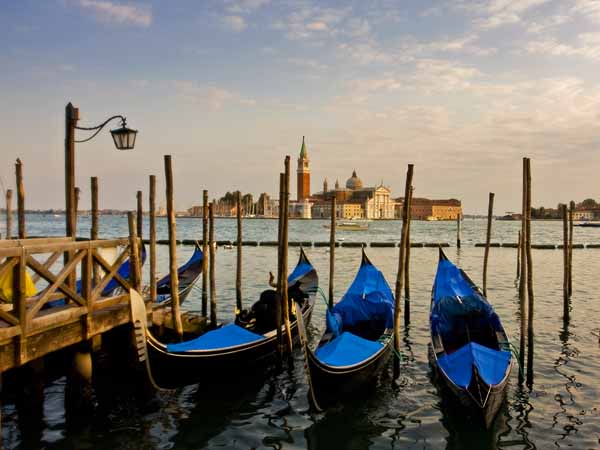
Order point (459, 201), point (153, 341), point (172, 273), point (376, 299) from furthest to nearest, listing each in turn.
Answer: point (459, 201)
point (376, 299)
point (172, 273)
point (153, 341)

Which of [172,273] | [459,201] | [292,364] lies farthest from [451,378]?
[459,201]

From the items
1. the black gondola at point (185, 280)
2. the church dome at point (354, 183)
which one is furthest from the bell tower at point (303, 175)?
the black gondola at point (185, 280)

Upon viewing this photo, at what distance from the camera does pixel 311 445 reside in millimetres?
5230

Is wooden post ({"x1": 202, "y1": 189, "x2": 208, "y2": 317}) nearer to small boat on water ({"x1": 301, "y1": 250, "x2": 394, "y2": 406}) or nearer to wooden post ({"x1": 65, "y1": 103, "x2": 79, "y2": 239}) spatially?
small boat on water ({"x1": 301, "y1": 250, "x2": 394, "y2": 406})

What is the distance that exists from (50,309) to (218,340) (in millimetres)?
1959

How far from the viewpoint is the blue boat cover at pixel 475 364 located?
18.9ft

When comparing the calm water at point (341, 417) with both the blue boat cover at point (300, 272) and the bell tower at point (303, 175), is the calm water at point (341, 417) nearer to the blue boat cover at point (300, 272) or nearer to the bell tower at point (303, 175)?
the blue boat cover at point (300, 272)

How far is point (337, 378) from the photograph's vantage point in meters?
5.95

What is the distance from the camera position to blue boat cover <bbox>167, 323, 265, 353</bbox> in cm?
614

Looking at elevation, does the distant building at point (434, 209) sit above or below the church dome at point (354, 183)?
below

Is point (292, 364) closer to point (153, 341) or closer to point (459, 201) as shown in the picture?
point (153, 341)

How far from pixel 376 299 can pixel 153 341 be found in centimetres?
430

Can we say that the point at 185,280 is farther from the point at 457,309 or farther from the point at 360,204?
the point at 360,204

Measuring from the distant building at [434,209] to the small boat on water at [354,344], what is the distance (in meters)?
126
